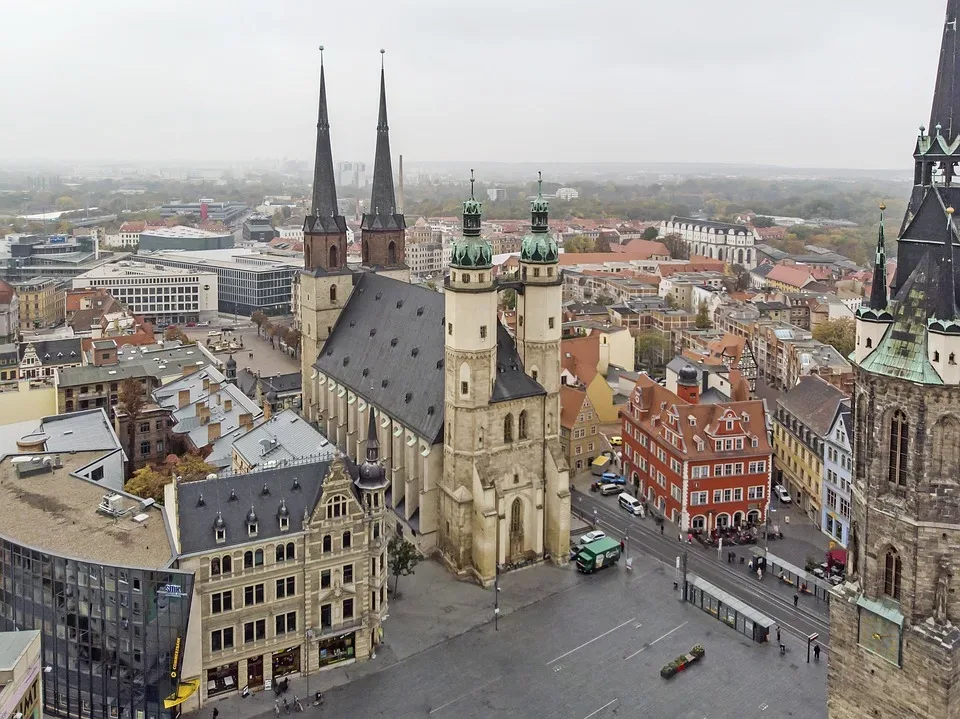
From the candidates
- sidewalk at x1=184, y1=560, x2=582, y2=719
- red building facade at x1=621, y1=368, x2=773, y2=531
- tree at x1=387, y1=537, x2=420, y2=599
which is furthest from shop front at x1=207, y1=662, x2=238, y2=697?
red building facade at x1=621, y1=368, x2=773, y2=531

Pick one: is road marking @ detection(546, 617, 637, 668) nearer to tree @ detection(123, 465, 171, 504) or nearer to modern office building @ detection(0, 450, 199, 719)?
modern office building @ detection(0, 450, 199, 719)

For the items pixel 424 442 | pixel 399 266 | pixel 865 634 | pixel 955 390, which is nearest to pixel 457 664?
pixel 424 442

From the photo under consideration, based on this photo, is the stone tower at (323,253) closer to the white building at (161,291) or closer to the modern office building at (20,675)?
the modern office building at (20,675)

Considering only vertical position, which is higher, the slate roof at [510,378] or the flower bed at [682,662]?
the slate roof at [510,378]

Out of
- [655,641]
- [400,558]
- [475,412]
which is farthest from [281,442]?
[655,641]

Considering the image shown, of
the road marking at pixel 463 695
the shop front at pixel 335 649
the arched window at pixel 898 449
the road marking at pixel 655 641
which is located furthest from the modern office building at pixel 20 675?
the arched window at pixel 898 449

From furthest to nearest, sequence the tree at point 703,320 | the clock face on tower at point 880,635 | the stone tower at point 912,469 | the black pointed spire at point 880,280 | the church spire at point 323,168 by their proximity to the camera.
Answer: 1. the tree at point 703,320
2. the church spire at point 323,168
3. the black pointed spire at point 880,280
4. the clock face on tower at point 880,635
5. the stone tower at point 912,469

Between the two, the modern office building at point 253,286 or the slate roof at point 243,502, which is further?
the modern office building at point 253,286
